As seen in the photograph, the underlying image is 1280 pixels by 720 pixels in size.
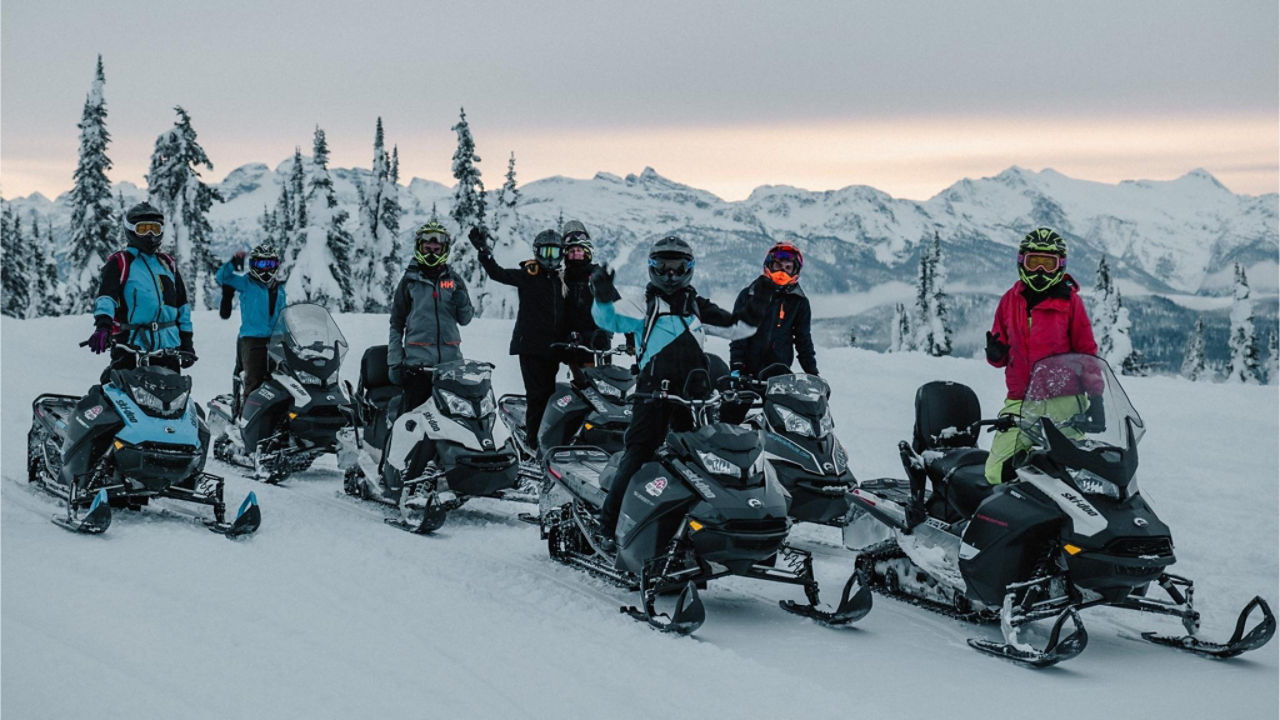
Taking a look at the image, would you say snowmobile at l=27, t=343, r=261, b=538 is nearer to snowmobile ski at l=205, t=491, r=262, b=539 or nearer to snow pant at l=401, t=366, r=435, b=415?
snowmobile ski at l=205, t=491, r=262, b=539

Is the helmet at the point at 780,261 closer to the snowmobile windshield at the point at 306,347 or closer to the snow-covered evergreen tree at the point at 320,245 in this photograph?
the snowmobile windshield at the point at 306,347

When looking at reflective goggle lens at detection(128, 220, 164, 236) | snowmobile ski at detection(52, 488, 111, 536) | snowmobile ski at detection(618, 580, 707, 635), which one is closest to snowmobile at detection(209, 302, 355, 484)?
reflective goggle lens at detection(128, 220, 164, 236)

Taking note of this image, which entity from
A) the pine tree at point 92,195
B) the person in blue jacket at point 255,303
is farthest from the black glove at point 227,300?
the pine tree at point 92,195

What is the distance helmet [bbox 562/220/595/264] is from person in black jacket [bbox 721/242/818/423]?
5.10ft

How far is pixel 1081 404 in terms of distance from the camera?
20.2 ft

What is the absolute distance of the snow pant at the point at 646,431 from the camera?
675 cm

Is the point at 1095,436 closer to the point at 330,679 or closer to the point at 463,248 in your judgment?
the point at 330,679

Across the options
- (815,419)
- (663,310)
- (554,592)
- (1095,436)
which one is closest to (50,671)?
(554,592)

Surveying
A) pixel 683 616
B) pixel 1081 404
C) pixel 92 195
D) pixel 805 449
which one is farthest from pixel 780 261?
pixel 92 195

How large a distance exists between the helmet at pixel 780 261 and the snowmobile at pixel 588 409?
1494 mm

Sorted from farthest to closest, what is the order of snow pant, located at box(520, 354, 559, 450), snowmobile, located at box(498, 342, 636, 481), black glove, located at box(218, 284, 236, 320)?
1. black glove, located at box(218, 284, 236, 320)
2. snow pant, located at box(520, 354, 559, 450)
3. snowmobile, located at box(498, 342, 636, 481)

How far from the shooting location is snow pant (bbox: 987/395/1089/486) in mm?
6148

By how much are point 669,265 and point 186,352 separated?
158 inches

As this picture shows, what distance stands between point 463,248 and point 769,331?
113ft
